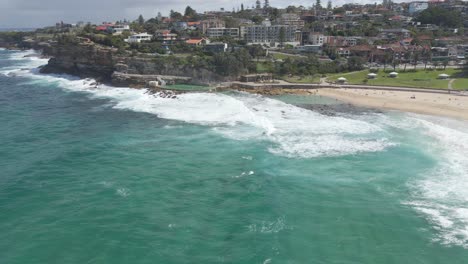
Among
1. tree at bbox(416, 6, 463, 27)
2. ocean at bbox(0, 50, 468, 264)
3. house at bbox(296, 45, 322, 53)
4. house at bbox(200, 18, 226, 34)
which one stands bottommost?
ocean at bbox(0, 50, 468, 264)

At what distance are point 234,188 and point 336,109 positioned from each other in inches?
1198

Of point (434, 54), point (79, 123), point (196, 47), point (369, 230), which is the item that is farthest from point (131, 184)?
point (434, 54)

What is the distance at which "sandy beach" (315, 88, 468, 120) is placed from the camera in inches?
2126

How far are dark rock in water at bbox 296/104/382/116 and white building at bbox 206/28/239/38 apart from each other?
71.9 m

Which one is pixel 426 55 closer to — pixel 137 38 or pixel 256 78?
→ pixel 256 78

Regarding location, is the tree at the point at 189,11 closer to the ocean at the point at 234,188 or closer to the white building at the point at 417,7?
the white building at the point at 417,7

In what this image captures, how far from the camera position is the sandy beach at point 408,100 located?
54.0 metres

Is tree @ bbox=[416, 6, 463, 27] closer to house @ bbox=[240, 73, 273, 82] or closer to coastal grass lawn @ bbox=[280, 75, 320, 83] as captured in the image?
coastal grass lawn @ bbox=[280, 75, 320, 83]

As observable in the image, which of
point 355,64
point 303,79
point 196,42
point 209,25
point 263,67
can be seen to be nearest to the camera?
point 303,79

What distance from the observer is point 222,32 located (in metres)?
126

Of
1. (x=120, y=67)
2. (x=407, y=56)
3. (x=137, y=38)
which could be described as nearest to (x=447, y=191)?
(x=120, y=67)

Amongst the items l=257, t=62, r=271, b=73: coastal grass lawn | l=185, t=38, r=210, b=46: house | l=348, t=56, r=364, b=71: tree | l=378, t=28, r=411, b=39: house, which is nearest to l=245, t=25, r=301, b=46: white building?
l=185, t=38, r=210, b=46: house

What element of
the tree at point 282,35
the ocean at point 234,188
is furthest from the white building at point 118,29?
the ocean at point 234,188

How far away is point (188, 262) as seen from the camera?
2203 centimetres
